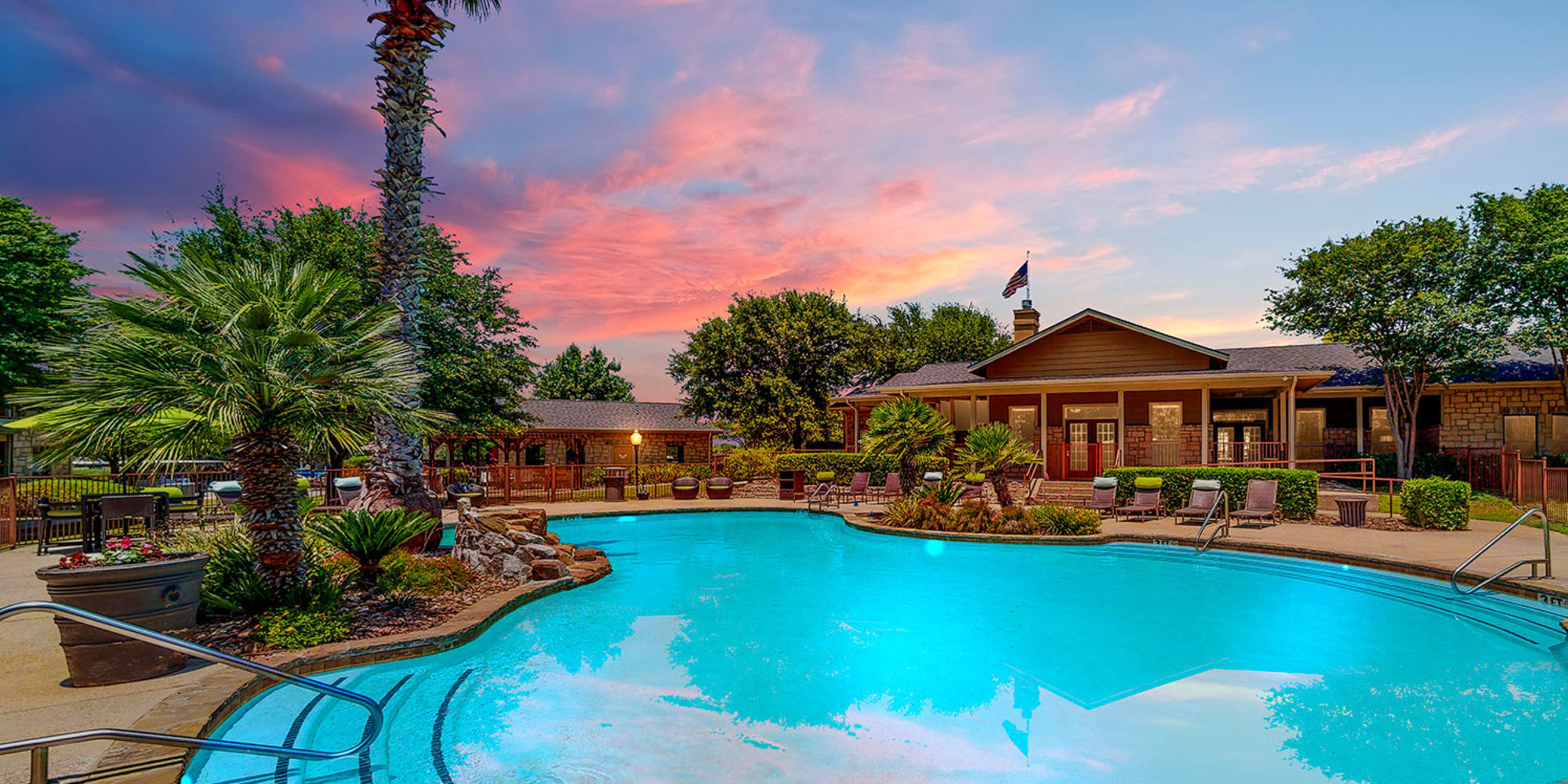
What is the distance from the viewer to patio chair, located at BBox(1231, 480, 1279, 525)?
14.8 m

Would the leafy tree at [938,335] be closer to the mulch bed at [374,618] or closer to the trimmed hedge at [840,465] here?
the trimmed hedge at [840,465]

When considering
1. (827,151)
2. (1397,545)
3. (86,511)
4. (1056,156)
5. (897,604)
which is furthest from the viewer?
(827,151)

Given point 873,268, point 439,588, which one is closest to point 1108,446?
point 873,268

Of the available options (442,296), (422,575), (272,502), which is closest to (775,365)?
(442,296)

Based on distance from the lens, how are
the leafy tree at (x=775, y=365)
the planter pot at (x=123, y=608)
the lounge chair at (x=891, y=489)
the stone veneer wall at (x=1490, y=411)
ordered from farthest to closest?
the leafy tree at (x=775, y=365), the stone veneer wall at (x=1490, y=411), the lounge chair at (x=891, y=489), the planter pot at (x=123, y=608)

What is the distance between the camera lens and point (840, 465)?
89.8 ft

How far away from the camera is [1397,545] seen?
12008 millimetres

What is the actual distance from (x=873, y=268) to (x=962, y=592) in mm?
17059

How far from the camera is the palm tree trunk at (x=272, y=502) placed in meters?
6.66

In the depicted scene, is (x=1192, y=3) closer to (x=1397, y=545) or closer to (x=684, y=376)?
(x=1397, y=545)

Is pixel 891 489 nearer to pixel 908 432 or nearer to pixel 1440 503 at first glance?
pixel 908 432

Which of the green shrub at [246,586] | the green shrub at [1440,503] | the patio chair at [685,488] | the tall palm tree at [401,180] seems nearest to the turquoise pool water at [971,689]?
the green shrub at [246,586]

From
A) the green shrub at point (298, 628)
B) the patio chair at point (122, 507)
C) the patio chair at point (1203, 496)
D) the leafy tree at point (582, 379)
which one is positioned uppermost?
the leafy tree at point (582, 379)

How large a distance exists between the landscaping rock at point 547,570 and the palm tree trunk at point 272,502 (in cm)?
376
